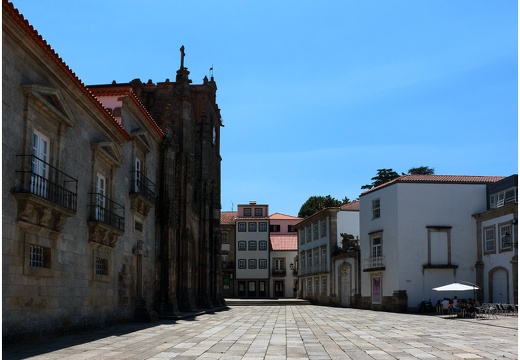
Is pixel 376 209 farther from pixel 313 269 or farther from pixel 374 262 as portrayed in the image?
pixel 313 269

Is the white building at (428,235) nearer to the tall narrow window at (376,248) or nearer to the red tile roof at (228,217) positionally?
the tall narrow window at (376,248)

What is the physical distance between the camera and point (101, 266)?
22.2 metres

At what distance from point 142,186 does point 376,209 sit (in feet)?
77.8

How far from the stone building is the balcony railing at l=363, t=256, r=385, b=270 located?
49.7ft

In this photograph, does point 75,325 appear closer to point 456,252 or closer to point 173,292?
point 173,292

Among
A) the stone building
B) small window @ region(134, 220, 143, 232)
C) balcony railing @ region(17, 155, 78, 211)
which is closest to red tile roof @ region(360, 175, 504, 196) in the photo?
the stone building

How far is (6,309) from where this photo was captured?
46.5 ft

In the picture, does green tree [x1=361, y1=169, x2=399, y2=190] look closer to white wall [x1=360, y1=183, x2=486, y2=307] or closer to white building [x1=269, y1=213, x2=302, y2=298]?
white building [x1=269, y1=213, x2=302, y2=298]

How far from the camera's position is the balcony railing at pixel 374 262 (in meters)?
44.8

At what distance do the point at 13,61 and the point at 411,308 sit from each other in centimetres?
3318

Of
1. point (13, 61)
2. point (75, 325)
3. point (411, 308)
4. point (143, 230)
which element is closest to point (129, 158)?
point (143, 230)

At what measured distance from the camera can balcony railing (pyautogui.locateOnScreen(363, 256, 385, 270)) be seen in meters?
44.8

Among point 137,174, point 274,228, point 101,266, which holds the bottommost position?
point 101,266

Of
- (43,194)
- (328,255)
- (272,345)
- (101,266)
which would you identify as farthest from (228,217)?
(43,194)
